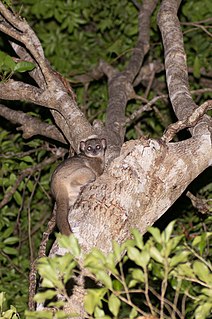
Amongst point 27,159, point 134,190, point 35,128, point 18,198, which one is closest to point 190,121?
point 134,190

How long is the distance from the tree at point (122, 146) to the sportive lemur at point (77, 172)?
103 mm

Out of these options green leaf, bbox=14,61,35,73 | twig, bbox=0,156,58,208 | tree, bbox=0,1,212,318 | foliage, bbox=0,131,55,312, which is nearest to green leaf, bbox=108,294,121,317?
tree, bbox=0,1,212,318

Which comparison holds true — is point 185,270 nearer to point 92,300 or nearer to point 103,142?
point 92,300

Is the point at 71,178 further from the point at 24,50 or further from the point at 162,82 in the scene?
the point at 162,82

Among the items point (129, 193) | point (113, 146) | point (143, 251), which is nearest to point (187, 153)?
point (129, 193)

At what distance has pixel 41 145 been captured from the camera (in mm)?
6809

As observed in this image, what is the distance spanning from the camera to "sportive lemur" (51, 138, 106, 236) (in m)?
4.52

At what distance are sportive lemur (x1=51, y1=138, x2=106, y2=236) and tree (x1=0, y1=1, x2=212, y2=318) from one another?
0.34 feet

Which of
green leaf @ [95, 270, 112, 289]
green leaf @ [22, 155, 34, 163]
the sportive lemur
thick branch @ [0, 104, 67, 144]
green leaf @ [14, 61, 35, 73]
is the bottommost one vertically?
green leaf @ [22, 155, 34, 163]

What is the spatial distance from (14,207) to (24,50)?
222cm

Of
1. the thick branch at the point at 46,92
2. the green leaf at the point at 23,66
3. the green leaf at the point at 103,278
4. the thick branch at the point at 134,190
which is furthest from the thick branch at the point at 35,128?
the green leaf at the point at 103,278

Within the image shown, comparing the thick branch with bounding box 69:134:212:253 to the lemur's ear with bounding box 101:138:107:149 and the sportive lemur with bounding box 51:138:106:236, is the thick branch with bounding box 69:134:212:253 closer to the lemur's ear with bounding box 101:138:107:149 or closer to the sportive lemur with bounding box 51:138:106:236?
the sportive lemur with bounding box 51:138:106:236

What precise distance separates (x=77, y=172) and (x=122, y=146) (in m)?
1.06

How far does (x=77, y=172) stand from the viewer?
15.8 ft
